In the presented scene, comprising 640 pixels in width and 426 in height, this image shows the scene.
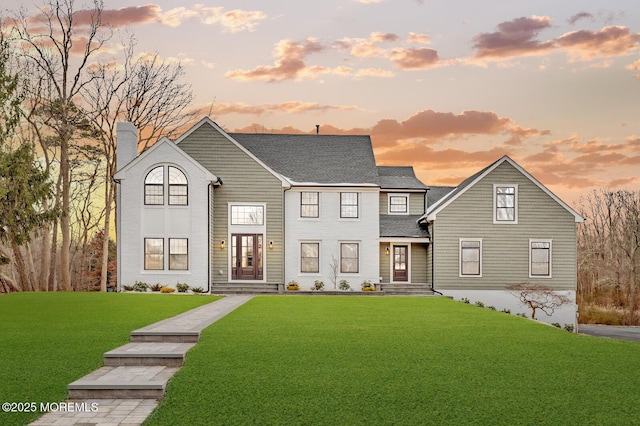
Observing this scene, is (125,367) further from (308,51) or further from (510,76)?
(510,76)

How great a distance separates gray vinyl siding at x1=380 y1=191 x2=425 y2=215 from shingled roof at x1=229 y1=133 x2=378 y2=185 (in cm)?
181

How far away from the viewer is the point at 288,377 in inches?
335

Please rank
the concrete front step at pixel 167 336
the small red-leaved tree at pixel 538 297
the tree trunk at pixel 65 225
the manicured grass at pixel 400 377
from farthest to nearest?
1. the tree trunk at pixel 65 225
2. the small red-leaved tree at pixel 538 297
3. the concrete front step at pixel 167 336
4. the manicured grass at pixel 400 377

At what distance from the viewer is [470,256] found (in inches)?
1083

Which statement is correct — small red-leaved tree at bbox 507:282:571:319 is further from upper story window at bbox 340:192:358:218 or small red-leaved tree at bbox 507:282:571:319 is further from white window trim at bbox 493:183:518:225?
upper story window at bbox 340:192:358:218

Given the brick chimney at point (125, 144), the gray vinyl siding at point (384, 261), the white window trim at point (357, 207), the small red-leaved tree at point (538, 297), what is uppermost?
the brick chimney at point (125, 144)

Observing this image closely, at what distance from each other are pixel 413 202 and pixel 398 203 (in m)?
0.85

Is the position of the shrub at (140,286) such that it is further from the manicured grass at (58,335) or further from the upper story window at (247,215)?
the upper story window at (247,215)

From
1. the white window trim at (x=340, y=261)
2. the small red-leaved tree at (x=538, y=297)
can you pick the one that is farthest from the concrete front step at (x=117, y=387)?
the small red-leaved tree at (x=538, y=297)

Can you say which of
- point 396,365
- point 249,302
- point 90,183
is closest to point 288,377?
point 396,365

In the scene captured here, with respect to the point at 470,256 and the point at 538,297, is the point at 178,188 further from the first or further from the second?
the point at 538,297

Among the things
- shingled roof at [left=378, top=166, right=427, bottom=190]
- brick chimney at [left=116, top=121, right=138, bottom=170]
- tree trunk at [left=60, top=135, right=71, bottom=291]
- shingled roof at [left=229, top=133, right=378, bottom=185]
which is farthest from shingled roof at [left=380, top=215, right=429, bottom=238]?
tree trunk at [left=60, top=135, right=71, bottom=291]

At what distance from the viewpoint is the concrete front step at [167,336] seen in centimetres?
1123

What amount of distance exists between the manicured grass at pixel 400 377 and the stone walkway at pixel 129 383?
29 centimetres
